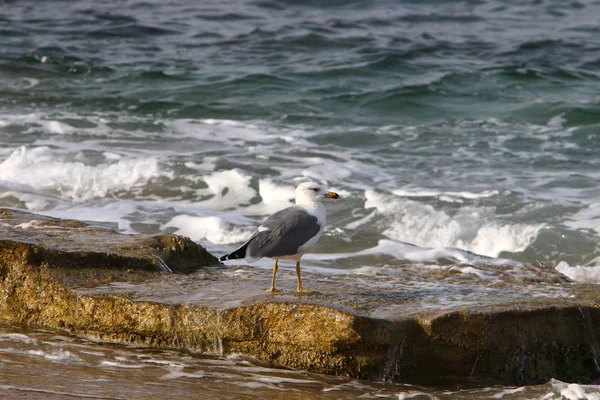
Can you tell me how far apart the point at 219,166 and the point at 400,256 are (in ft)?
10.5

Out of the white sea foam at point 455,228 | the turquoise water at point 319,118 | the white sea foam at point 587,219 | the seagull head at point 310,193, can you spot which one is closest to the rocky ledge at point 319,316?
the seagull head at point 310,193

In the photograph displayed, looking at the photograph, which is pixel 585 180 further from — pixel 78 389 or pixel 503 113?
pixel 78 389

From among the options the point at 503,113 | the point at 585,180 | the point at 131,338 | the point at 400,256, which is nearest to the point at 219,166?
the point at 400,256

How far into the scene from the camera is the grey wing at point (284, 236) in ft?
14.7

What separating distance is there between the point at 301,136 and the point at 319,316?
783cm

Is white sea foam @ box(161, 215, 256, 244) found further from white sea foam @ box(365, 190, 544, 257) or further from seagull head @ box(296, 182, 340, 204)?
seagull head @ box(296, 182, 340, 204)

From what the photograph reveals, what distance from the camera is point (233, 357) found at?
4273mm

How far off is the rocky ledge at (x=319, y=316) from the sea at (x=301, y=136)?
11 cm

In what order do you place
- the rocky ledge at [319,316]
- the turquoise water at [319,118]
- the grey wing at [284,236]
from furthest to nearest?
the turquoise water at [319,118]
the grey wing at [284,236]
the rocky ledge at [319,316]

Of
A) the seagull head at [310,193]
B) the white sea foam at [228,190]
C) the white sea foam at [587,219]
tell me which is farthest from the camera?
the white sea foam at [228,190]

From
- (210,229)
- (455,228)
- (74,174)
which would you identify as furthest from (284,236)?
(74,174)

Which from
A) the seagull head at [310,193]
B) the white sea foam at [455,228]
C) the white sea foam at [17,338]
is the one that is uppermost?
the seagull head at [310,193]

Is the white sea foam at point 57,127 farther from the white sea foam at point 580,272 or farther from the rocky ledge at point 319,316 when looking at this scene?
the rocky ledge at point 319,316

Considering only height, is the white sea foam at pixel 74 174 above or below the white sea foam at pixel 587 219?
above
